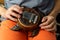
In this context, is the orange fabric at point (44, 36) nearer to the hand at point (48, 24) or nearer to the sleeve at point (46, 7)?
the hand at point (48, 24)

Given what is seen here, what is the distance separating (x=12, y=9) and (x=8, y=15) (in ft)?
0.14

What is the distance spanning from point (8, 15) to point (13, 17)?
31 millimetres

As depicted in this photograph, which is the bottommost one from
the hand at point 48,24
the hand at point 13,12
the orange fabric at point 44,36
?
the orange fabric at point 44,36

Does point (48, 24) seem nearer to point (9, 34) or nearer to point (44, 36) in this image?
point (44, 36)

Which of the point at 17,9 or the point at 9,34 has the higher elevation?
the point at 17,9

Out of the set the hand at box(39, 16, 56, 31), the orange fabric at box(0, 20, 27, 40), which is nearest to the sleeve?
the hand at box(39, 16, 56, 31)

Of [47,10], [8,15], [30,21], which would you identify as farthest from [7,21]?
[47,10]

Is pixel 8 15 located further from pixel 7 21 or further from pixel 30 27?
pixel 30 27

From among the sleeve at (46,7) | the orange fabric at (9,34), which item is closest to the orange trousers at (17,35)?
the orange fabric at (9,34)

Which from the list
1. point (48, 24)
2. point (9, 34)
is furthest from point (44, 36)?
point (9, 34)

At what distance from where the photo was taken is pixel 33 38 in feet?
2.92

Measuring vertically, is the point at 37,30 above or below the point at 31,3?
below

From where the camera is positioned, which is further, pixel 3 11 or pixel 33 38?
pixel 3 11

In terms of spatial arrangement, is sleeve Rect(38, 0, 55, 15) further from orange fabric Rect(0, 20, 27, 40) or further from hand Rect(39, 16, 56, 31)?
orange fabric Rect(0, 20, 27, 40)
